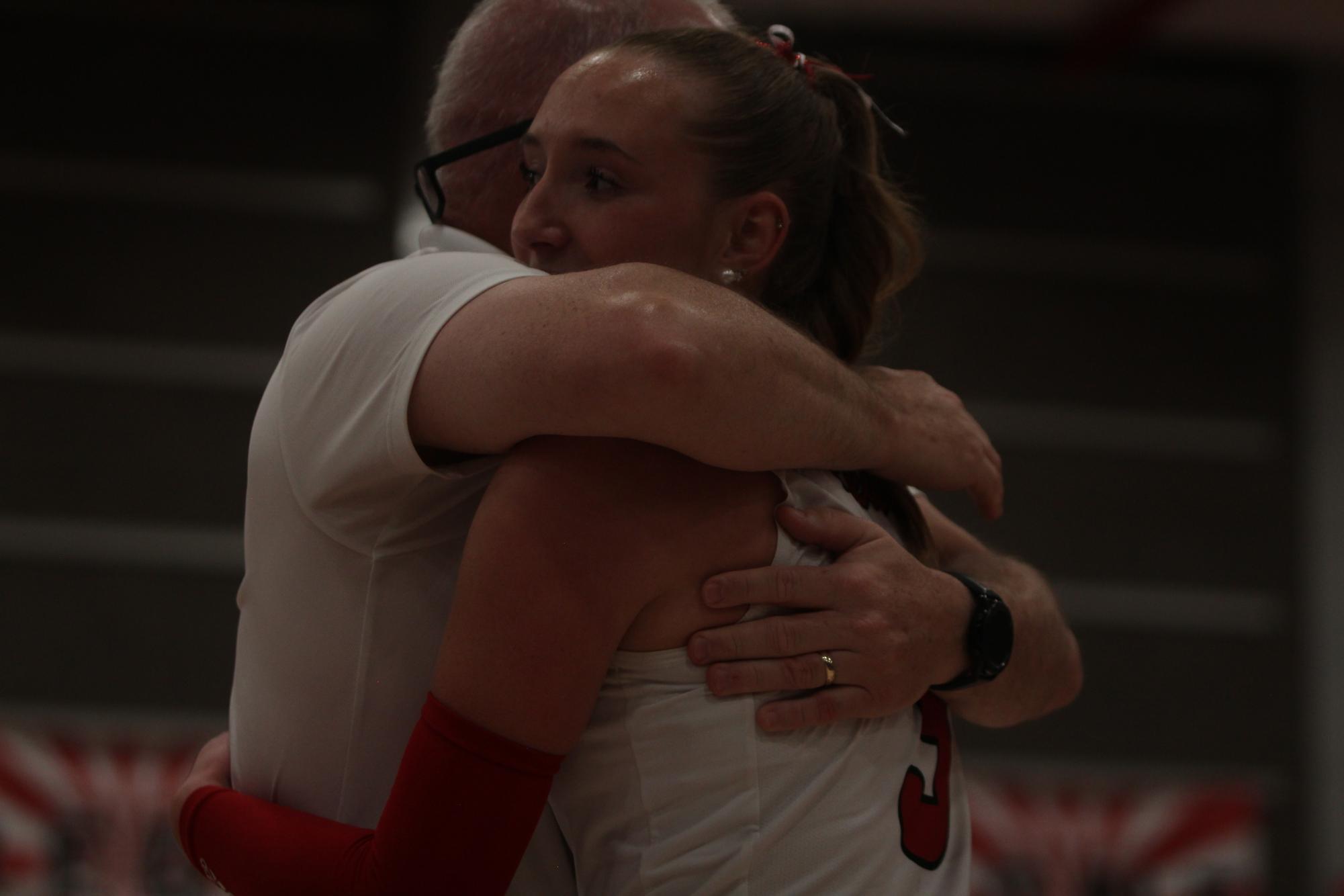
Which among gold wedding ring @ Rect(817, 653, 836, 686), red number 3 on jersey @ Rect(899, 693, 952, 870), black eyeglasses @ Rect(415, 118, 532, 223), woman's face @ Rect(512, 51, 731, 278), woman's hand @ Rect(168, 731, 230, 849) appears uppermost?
woman's face @ Rect(512, 51, 731, 278)

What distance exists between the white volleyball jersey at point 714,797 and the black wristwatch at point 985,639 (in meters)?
0.18

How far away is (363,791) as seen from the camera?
1.46m

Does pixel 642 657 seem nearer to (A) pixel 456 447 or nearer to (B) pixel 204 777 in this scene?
(A) pixel 456 447

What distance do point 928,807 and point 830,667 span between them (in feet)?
0.77

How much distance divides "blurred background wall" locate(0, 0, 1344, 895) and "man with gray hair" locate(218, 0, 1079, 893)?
4.47 metres

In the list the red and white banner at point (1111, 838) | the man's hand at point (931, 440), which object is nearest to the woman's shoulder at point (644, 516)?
the man's hand at point (931, 440)

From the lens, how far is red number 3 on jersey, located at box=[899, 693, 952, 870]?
1412 millimetres

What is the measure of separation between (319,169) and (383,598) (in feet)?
18.4

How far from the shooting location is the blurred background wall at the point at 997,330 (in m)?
6.20

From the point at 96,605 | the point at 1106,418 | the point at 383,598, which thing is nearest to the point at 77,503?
the point at 96,605

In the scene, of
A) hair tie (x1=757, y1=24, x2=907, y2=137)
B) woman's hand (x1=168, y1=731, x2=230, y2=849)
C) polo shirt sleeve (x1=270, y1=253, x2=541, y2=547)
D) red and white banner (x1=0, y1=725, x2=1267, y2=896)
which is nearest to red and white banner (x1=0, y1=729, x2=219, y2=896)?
red and white banner (x1=0, y1=725, x2=1267, y2=896)

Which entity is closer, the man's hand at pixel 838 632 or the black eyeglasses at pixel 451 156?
the man's hand at pixel 838 632

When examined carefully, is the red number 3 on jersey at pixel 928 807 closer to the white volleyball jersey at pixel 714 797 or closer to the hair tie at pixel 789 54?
the white volleyball jersey at pixel 714 797

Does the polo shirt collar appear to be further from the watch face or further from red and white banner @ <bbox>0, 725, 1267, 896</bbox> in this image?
red and white banner @ <bbox>0, 725, 1267, 896</bbox>
